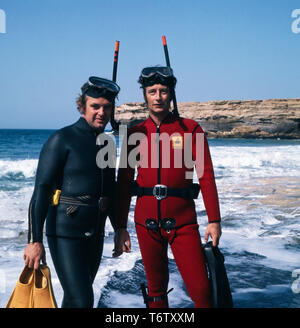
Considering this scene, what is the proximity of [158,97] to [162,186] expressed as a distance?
678mm

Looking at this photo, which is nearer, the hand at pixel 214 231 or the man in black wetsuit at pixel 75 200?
the man in black wetsuit at pixel 75 200

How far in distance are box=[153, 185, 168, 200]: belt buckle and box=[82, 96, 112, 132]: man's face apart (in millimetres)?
617

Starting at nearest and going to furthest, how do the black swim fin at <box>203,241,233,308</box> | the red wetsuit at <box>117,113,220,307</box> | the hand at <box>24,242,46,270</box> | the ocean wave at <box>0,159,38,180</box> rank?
the hand at <box>24,242,46,270</box>, the black swim fin at <box>203,241,233,308</box>, the red wetsuit at <box>117,113,220,307</box>, the ocean wave at <box>0,159,38,180</box>

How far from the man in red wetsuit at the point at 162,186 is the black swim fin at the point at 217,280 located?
63 mm

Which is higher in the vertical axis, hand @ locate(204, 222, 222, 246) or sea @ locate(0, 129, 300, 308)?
hand @ locate(204, 222, 222, 246)

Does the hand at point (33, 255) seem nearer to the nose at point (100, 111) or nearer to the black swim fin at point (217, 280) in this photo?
the nose at point (100, 111)

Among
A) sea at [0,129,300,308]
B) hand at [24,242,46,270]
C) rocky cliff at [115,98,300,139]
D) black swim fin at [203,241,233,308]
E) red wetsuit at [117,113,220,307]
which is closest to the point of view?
hand at [24,242,46,270]

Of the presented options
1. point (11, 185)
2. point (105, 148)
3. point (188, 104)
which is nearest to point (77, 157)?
point (105, 148)

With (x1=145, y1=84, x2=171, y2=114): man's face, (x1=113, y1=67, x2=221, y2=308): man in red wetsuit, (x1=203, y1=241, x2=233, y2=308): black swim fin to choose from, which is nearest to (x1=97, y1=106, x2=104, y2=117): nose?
(x1=113, y1=67, x2=221, y2=308): man in red wetsuit

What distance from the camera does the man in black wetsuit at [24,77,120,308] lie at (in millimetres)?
2367

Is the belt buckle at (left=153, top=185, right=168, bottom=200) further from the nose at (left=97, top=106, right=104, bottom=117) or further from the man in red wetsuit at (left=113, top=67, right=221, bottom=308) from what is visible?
the nose at (left=97, top=106, right=104, bottom=117)

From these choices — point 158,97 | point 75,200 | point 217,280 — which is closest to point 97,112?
point 158,97

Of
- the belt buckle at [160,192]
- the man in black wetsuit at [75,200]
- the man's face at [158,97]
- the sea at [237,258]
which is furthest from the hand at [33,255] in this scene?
the sea at [237,258]

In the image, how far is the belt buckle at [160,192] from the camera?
270cm
